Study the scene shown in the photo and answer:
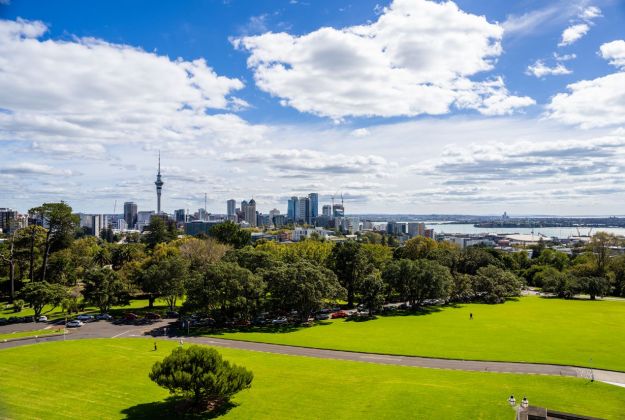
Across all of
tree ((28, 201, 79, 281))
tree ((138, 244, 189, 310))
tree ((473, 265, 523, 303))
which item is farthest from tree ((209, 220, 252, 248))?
tree ((473, 265, 523, 303))

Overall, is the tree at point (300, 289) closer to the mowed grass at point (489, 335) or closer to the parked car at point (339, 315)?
the parked car at point (339, 315)

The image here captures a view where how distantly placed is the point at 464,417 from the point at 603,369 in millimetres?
18490

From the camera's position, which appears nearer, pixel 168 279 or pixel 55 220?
pixel 168 279

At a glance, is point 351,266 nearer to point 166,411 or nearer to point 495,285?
point 495,285

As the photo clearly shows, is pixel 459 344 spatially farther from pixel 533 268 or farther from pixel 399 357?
pixel 533 268

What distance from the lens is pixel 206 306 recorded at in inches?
2131

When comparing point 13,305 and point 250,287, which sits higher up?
point 250,287

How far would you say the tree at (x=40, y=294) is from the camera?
185 feet

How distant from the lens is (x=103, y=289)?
61.2m

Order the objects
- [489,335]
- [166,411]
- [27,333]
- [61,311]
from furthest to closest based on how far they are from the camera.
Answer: [61,311]
[27,333]
[489,335]
[166,411]

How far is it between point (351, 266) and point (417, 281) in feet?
38.7

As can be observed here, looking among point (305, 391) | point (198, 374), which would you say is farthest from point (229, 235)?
point (198, 374)

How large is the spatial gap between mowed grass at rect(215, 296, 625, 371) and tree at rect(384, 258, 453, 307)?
3.47 meters

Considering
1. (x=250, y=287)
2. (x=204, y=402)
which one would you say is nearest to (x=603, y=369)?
(x=204, y=402)
